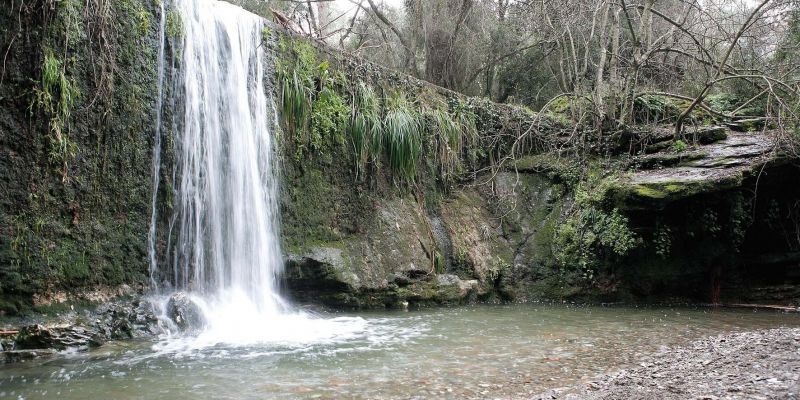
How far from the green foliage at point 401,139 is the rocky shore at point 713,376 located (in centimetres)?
528

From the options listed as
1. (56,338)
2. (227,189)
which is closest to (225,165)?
(227,189)

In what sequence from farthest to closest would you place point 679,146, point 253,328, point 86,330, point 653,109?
point 653,109
point 679,146
point 253,328
point 86,330

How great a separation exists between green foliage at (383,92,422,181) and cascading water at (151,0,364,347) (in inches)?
83.1

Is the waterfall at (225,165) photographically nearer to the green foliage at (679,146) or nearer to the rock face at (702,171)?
the rock face at (702,171)

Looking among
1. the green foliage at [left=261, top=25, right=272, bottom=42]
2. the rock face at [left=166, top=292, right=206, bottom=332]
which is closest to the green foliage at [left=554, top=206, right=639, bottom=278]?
the green foliage at [left=261, top=25, right=272, bottom=42]

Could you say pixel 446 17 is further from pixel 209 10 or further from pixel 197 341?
pixel 197 341

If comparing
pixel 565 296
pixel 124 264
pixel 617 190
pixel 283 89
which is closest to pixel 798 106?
pixel 617 190

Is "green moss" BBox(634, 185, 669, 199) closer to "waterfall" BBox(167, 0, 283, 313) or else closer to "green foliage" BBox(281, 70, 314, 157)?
"green foliage" BBox(281, 70, 314, 157)

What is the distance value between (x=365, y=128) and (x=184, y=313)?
410 centimetres

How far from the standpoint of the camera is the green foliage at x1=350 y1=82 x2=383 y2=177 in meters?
8.66

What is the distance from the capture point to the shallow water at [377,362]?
377 centimetres

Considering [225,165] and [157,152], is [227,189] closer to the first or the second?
[225,165]

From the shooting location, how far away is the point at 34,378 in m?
3.96

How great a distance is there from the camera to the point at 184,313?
580 cm
